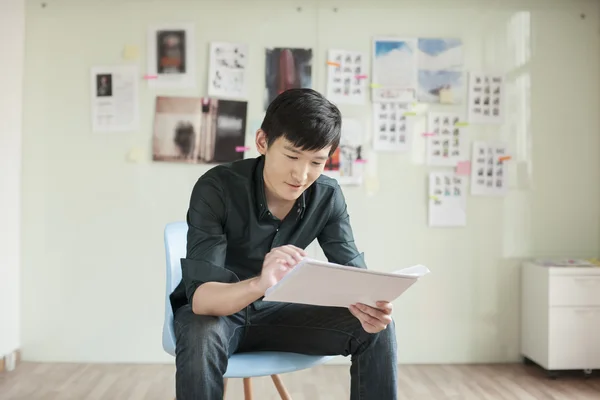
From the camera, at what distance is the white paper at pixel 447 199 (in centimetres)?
362

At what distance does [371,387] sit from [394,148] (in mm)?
2180

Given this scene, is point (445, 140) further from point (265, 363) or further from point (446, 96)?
point (265, 363)

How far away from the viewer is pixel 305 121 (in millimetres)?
1628

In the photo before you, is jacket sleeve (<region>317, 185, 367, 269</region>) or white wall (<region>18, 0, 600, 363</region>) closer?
jacket sleeve (<region>317, 185, 367, 269</region>)

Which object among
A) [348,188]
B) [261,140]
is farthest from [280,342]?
[348,188]

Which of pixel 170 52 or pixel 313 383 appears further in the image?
pixel 170 52

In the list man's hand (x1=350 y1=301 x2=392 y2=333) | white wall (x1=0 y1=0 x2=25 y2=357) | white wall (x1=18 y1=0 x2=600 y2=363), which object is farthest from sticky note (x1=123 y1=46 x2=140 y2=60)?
man's hand (x1=350 y1=301 x2=392 y2=333)

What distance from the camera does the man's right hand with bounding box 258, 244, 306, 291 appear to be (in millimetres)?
1448

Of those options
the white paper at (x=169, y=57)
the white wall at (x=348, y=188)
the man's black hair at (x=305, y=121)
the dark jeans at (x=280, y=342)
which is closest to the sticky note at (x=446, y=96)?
the white wall at (x=348, y=188)

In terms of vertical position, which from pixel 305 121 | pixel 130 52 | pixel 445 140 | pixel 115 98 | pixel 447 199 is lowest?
pixel 447 199

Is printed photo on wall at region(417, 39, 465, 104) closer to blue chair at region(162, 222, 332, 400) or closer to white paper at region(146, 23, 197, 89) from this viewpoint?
white paper at region(146, 23, 197, 89)

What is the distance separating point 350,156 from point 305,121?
1997 millimetres

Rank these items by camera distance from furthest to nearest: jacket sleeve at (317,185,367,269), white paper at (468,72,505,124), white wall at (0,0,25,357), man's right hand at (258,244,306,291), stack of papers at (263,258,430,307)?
white paper at (468,72,505,124) < white wall at (0,0,25,357) < jacket sleeve at (317,185,367,269) < man's right hand at (258,244,306,291) < stack of papers at (263,258,430,307)

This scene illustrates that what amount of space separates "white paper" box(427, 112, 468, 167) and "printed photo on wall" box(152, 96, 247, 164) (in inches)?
40.6
